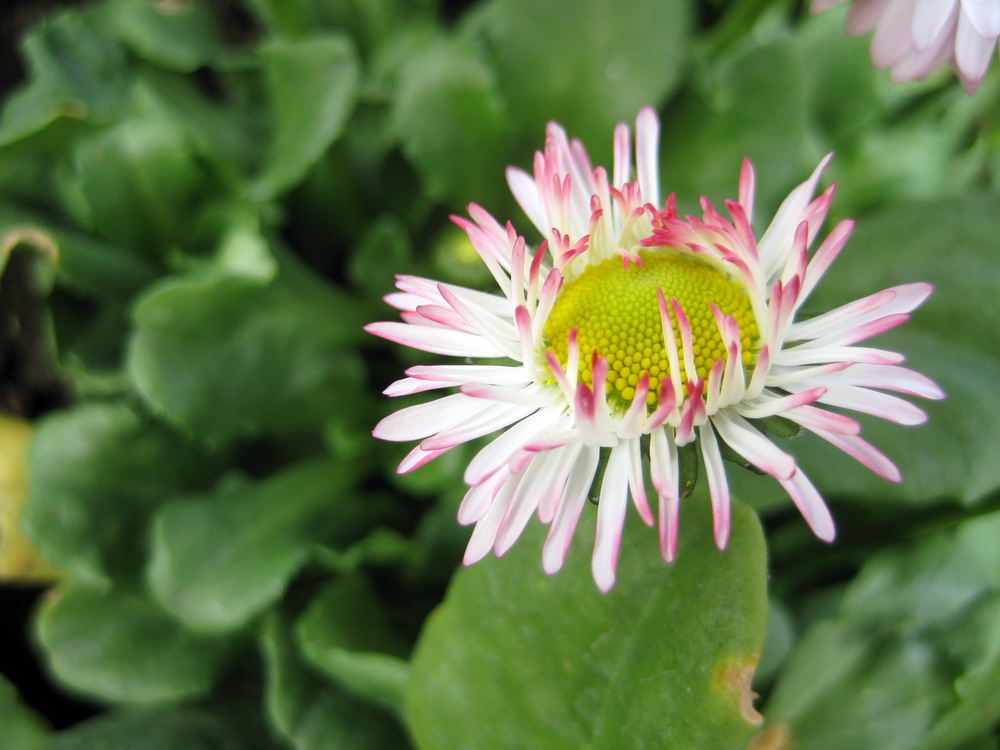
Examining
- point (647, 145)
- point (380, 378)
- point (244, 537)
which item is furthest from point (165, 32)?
point (647, 145)

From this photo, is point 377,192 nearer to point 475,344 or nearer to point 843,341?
point 475,344

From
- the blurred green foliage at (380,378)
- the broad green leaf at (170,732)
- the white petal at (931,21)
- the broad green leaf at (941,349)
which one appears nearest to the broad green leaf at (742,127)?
the blurred green foliage at (380,378)

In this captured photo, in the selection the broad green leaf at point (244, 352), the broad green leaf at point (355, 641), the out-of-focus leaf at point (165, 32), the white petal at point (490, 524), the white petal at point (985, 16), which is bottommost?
the broad green leaf at point (355, 641)

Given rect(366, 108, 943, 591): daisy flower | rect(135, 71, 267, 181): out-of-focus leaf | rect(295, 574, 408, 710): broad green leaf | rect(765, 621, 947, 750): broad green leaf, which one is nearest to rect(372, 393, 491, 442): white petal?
rect(366, 108, 943, 591): daisy flower

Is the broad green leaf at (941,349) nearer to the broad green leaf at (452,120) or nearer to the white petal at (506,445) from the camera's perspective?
the white petal at (506,445)

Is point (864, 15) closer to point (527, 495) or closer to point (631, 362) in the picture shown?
point (631, 362)

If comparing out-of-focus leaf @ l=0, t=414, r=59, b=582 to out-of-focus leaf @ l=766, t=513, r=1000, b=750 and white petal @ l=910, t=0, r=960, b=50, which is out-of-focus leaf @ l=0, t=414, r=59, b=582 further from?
white petal @ l=910, t=0, r=960, b=50

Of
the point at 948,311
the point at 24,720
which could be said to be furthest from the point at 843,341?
the point at 24,720
